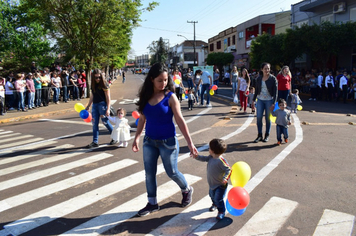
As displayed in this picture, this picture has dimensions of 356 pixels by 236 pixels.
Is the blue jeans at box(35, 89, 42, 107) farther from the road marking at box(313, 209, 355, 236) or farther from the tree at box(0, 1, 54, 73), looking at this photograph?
the road marking at box(313, 209, 355, 236)

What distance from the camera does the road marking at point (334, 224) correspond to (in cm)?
339

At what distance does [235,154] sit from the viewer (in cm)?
657

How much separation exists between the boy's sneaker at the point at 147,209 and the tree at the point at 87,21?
1625 centimetres

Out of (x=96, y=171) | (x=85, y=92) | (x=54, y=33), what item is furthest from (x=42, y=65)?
(x=96, y=171)

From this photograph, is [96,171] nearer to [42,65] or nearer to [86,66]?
[86,66]

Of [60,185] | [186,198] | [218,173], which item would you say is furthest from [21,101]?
[218,173]

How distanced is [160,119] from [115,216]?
1443mm

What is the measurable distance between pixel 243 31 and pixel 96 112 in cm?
4058

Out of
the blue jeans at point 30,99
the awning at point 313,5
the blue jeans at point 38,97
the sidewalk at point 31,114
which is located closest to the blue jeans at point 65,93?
the blue jeans at point 38,97

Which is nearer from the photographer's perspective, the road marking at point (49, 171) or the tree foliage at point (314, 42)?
the road marking at point (49, 171)

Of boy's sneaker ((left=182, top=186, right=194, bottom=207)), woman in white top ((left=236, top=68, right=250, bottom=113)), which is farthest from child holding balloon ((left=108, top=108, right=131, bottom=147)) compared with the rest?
woman in white top ((left=236, top=68, right=250, bottom=113))

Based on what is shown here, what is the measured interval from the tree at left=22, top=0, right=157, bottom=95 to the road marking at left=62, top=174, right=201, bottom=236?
51.8 ft

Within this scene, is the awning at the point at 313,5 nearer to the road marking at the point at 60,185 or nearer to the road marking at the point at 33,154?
the road marking at the point at 33,154

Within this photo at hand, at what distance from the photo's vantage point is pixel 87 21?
18703 millimetres
